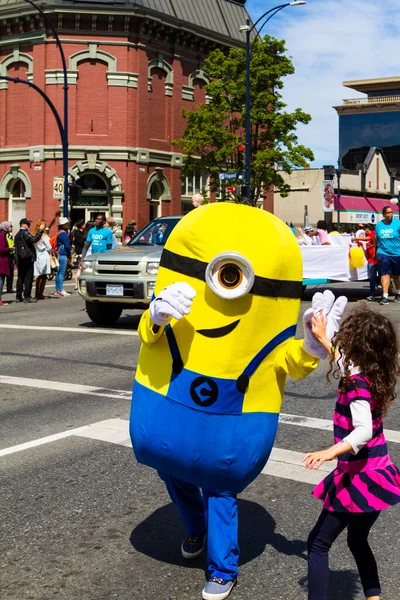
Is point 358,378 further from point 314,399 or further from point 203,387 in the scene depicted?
point 314,399

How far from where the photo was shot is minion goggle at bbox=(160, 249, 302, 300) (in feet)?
12.0

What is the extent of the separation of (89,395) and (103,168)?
2806cm

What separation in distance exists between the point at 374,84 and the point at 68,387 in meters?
95.4

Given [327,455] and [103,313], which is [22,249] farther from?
[327,455]

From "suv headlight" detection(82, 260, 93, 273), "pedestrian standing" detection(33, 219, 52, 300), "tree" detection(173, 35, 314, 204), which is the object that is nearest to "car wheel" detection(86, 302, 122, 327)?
"suv headlight" detection(82, 260, 93, 273)

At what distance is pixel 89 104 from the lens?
114 ft

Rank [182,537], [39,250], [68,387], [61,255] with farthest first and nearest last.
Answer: [61,255] < [39,250] < [68,387] < [182,537]

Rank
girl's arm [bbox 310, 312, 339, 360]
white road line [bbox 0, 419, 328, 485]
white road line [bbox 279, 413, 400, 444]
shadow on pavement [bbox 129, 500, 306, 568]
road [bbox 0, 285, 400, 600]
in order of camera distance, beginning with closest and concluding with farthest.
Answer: girl's arm [bbox 310, 312, 339, 360]
road [bbox 0, 285, 400, 600]
shadow on pavement [bbox 129, 500, 306, 568]
white road line [bbox 0, 419, 328, 485]
white road line [bbox 279, 413, 400, 444]

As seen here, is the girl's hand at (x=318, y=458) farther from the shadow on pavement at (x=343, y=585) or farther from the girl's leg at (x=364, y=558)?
the shadow on pavement at (x=343, y=585)

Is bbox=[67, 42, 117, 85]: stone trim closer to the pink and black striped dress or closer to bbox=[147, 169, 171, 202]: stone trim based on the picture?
bbox=[147, 169, 171, 202]: stone trim

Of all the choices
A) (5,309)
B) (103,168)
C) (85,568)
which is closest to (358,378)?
(85,568)

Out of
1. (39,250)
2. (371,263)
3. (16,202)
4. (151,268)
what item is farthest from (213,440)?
(16,202)

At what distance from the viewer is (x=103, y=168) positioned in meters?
35.0

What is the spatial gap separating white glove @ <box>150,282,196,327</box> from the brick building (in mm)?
31938
